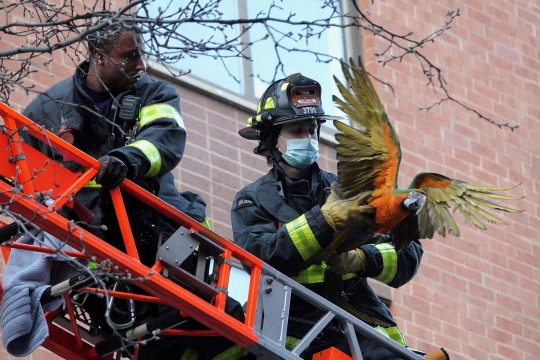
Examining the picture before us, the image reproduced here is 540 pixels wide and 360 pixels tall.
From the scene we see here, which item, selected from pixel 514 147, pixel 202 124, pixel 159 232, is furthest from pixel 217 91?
pixel 159 232

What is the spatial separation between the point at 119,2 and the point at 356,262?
4061mm

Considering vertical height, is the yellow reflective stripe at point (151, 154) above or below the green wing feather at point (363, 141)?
below

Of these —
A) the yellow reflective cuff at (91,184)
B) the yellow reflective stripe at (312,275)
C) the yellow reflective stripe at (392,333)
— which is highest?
the yellow reflective cuff at (91,184)

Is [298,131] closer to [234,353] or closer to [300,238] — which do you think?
[300,238]

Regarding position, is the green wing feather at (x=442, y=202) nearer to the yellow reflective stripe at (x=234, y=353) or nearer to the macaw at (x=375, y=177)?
the macaw at (x=375, y=177)

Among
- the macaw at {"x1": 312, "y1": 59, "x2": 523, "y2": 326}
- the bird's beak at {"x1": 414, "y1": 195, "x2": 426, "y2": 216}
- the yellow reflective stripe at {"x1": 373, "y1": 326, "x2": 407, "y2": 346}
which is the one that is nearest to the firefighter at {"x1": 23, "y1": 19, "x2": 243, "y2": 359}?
the macaw at {"x1": 312, "y1": 59, "x2": 523, "y2": 326}

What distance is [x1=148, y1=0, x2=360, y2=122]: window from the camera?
1171 centimetres

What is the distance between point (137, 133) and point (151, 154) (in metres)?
0.27

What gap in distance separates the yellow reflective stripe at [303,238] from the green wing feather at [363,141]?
0.29 meters

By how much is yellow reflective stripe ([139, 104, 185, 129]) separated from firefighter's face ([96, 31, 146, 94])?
0.16 meters

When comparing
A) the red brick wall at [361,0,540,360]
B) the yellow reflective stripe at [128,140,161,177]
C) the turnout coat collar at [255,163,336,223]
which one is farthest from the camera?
the red brick wall at [361,0,540,360]

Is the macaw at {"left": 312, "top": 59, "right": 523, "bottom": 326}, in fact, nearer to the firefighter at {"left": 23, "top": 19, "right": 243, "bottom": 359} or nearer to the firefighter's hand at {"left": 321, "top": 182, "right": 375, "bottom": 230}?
the firefighter's hand at {"left": 321, "top": 182, "right": 375, "bottom": 230}

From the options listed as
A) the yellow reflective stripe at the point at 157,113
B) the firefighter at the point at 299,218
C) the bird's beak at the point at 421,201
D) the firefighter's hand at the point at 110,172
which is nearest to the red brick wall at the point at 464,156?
the firefighter at the point at 299,218

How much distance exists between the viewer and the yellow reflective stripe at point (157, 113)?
759cm
